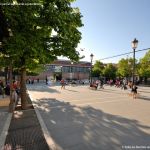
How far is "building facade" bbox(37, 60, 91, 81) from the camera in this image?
3290 inches

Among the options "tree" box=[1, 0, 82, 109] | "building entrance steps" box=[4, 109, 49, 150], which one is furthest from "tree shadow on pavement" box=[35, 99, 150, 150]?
"tree" box=[1, 0, 82, 109]

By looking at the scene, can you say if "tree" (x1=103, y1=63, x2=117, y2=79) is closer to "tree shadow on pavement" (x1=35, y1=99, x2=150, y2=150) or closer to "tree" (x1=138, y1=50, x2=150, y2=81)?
"tree" (x1=138, y1=50, x2=150, y2=81)

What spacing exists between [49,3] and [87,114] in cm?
604

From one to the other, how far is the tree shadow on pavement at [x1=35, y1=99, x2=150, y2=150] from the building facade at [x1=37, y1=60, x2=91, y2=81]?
228 feet

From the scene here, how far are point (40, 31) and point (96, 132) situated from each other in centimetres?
564

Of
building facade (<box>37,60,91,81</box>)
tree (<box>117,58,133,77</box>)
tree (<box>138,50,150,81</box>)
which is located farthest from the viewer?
building facade (<box>37,60,91,81</box>)

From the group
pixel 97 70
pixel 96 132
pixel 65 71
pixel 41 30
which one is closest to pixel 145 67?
pixel 97 70

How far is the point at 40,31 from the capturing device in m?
11.8

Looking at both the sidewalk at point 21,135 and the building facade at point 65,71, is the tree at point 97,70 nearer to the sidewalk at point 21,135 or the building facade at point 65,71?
the building facade at point 65,71

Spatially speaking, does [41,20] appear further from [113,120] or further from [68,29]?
[113,120]

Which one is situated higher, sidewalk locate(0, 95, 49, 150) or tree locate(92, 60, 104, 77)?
tree locate(92, 60, 104, 77)

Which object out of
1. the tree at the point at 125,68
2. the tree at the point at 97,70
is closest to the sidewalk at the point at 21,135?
the tree at the point at 125,68

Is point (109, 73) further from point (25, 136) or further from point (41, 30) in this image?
point (25, 136)

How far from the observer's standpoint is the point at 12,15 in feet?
30.5
